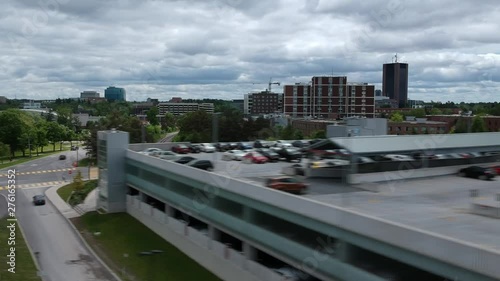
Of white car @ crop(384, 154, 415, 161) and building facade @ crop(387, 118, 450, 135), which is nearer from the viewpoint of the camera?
white car @ crop(384, 154, 415, 161)

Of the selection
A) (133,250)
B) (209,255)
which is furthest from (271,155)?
(133,250)

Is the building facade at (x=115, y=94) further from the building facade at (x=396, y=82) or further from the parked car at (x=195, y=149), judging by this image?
the parked car at (x=195, y=149)

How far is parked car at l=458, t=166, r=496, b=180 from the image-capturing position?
19.4m

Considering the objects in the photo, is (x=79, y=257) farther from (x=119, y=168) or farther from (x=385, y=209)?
(x=385, y=209)

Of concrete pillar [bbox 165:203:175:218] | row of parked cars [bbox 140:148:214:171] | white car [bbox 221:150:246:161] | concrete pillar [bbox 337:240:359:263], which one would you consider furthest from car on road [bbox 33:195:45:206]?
concrete pillar [bbox 337:240:359:263]

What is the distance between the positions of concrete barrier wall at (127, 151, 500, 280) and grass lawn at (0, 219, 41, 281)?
30.0ft

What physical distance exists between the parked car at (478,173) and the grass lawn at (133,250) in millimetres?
11262

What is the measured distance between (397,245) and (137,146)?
26568mm

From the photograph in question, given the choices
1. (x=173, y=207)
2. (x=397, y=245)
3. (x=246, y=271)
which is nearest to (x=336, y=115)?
(x=173, y=207)

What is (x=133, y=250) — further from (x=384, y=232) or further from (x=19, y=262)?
(x=384, y=232)

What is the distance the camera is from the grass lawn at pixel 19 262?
19.1 meters

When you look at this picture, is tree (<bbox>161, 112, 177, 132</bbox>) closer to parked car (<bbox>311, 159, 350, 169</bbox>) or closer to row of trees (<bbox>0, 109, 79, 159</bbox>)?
row of trees (<bbox>0, 109, 79, 159</bbox>)

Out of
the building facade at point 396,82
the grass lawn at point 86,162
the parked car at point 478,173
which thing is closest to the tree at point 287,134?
the grass lawn at point 86,162

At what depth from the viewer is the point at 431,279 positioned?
10023 mm
